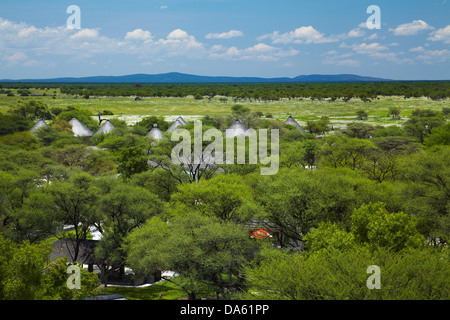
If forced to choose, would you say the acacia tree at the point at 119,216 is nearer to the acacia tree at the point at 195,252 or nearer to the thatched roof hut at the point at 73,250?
the thatched roof hut at the point at 73,250

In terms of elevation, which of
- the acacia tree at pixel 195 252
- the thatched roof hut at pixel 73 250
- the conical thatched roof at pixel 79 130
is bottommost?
the thatched roof hut at pixel 73 250

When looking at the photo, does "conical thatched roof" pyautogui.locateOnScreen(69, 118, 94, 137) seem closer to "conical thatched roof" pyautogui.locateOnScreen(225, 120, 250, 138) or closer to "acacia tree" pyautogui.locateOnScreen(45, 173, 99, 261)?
"conical thatched roof" pyautogui.locateOnScreen(225, 120, 250, 138)

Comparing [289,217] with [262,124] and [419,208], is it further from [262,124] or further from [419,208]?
[262,124]

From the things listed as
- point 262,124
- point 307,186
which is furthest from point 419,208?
point 262,124

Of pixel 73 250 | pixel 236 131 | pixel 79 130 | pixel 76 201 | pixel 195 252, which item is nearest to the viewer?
pixel 195 252

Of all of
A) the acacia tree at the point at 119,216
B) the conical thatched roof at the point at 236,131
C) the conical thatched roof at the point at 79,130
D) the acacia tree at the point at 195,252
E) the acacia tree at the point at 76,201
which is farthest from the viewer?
the conical thatched roof at the point at 79,130

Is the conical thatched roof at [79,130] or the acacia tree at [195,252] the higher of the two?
the conical thatched roof at [79,130]

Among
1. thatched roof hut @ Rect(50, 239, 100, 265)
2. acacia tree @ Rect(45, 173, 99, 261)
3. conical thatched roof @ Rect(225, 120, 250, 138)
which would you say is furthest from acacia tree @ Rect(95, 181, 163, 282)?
→ conical thatched roof @ Rect(225, 120, 250, 138)

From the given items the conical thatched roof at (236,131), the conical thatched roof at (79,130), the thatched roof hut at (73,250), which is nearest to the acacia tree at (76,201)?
the thatched roof hut at (73,250)

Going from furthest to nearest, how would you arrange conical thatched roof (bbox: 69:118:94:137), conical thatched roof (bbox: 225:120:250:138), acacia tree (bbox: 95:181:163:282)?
conical thatched roof (bbox: 69:118:94:137) → conical thatched roof (bbox: 225:120:250:138) → acacia tree (bbox: 95:181:163:282)

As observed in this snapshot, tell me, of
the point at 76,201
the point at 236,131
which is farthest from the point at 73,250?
the point at 236,131

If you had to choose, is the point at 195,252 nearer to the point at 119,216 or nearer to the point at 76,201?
the point at 119,216
